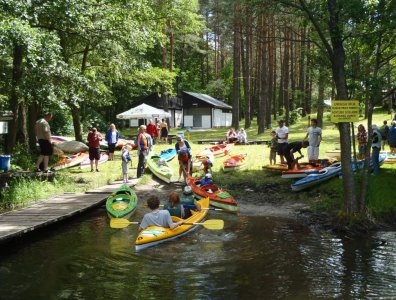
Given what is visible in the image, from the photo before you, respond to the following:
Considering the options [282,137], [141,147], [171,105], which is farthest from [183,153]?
[171,105]

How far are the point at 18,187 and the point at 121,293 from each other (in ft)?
24.1

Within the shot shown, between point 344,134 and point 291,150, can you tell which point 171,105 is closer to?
point 291,150

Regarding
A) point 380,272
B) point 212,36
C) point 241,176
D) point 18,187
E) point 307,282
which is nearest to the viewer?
point 307,282

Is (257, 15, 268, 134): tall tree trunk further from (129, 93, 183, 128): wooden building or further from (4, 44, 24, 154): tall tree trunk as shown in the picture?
(4, 44, 24, 154): tall tree trunk

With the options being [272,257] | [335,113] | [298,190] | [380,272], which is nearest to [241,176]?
[298,190]

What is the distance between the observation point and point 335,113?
10289 mm

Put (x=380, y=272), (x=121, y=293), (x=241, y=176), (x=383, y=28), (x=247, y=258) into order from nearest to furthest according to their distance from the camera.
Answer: (x=121, y=293)
(x=380, y=272)
(x=247, y=258)
(x=383, y=28)
(x=241, y=176)

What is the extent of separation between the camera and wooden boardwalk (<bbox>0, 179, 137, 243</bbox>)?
29.7ft

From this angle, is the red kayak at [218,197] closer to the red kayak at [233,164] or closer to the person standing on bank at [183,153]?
the person standing on bank at [183,153]

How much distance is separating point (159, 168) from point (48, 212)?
20.1 feet

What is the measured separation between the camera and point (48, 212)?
10812 millimetres

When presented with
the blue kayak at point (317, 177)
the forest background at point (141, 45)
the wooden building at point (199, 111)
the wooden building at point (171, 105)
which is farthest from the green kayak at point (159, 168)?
the wooden building at point (199, 111)

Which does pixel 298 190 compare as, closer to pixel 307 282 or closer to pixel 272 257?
pixel 272 257

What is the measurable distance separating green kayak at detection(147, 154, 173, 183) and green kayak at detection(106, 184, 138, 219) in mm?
3220
